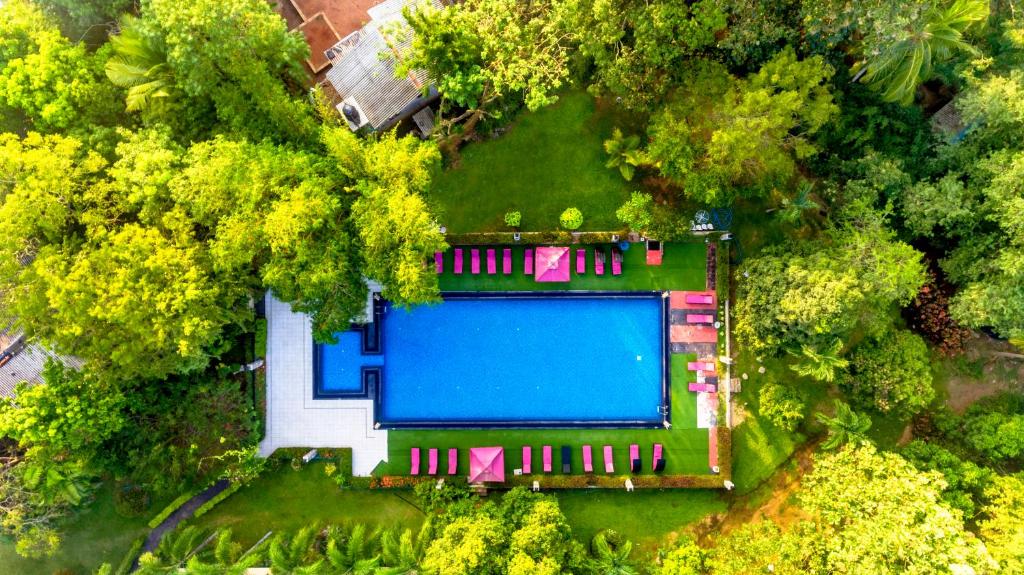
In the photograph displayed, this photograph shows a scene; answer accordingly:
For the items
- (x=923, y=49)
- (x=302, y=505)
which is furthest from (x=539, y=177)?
(x=302, y=505)

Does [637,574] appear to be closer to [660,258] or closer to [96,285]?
[660,258]

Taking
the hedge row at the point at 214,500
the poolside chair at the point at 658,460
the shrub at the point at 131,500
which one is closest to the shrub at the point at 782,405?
the poolside chair at the point at 658,460

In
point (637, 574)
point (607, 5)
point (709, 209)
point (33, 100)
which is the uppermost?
point (607, 5)

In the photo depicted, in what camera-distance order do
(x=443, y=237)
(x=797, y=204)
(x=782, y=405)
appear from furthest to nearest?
1. (x=782, y=405)
2. (x=797, y=204)
3. (x=443, y=237)

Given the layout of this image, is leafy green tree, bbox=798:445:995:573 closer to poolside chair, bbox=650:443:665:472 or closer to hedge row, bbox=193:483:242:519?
poolside chair, bbox=650:443:665:472

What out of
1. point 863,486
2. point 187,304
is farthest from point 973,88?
point 187,304

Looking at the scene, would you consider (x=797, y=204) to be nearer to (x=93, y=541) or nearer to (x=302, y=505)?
(x=302, y=505)

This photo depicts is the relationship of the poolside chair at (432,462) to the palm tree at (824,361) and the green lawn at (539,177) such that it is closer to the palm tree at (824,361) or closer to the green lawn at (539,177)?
the green lawn at (539,177)
